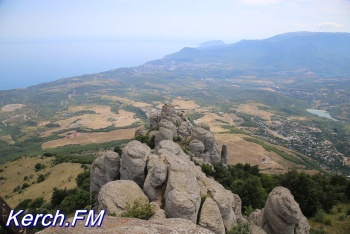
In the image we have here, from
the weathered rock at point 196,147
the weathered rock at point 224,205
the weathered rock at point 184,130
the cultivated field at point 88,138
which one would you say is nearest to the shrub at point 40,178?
the weathered rock at point 184,130

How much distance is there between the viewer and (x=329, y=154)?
124438 mm

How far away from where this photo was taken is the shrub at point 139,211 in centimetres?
1675

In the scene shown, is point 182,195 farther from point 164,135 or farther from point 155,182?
point 164,135

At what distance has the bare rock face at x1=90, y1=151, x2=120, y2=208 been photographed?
92.8 feet

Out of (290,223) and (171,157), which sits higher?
(171,157)

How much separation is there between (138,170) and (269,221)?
12.4 metres

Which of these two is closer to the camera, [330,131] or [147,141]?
[147,141]

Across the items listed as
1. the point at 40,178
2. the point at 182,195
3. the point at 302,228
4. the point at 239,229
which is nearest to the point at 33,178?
the point at 40,178

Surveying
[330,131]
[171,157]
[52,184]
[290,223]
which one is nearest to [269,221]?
[290,223]

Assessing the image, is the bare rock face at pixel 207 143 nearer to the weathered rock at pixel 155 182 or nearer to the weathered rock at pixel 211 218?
the weathered rock at pixel 155 182

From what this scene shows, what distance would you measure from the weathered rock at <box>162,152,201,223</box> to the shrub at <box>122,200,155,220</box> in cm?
145

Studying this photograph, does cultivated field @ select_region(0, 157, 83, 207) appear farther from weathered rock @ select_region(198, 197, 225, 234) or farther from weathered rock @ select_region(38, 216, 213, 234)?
weathered rock @ select_region(38, 216, 213, 234)

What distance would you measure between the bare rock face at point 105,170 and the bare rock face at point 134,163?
2.06 m

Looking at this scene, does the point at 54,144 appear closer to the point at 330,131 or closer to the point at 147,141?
the point at 147,141
